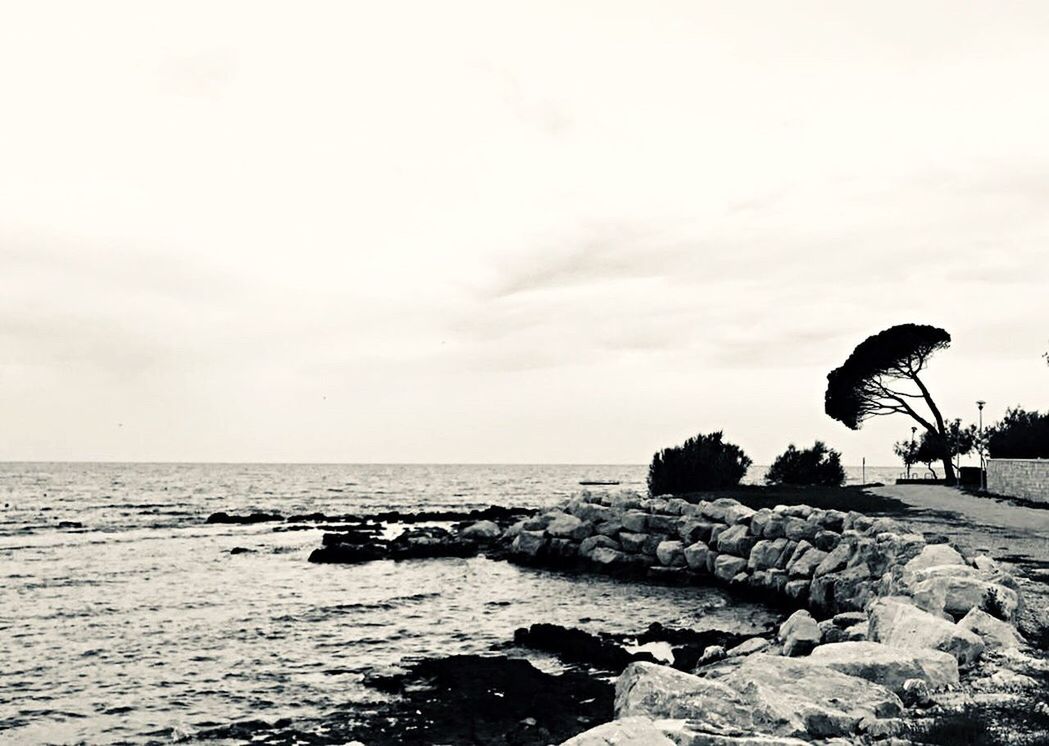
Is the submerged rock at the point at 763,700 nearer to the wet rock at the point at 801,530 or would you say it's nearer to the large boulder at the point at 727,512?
the wet rock at the point at 801,530

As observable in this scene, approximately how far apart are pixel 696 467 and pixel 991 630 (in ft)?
114

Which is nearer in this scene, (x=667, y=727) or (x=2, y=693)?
(x=667, y=727)

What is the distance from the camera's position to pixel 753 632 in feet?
50.3

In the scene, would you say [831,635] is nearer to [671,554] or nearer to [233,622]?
[233,622]

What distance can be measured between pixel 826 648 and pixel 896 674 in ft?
3.07

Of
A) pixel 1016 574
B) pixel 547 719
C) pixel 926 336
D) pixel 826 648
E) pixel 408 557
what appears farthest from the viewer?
pixel 926 336

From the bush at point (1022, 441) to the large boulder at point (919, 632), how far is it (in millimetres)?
29253

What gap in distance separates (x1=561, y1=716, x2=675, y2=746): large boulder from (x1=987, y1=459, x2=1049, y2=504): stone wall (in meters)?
28.4

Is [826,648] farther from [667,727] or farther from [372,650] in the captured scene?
[372,650]

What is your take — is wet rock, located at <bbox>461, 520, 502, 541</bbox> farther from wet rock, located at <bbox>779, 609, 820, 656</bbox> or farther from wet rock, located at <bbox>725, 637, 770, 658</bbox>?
wet rock, located at <bbox>779, 609, 820, 656</bbox>

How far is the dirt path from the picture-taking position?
11.9 meters

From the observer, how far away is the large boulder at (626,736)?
19.1 ft

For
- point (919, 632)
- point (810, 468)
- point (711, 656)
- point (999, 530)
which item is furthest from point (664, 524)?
point (810, 468)

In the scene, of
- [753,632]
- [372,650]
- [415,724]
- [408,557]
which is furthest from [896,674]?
[408,557]
